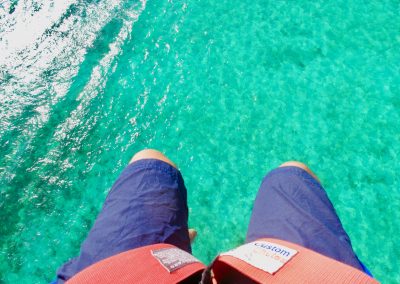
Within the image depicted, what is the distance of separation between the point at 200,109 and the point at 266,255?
6.76 feet

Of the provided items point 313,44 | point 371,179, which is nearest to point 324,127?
point 371,179

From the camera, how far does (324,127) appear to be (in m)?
2.99

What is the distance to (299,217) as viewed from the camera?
1.56m

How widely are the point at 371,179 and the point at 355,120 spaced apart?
1.72 feet

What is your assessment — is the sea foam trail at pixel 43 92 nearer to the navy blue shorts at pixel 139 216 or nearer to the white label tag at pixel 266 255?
the navy blue shorts at pixel 139 216

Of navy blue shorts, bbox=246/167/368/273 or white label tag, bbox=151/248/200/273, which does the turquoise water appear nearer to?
navy blue shorts, bbox=246/167/368/273

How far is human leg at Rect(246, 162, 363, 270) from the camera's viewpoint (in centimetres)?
146

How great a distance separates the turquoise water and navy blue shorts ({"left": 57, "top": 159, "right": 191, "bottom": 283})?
97cm

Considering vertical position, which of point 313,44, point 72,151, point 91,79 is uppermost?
point 313,44

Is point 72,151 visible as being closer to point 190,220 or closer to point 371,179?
point 190,220

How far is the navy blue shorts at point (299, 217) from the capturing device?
145cm

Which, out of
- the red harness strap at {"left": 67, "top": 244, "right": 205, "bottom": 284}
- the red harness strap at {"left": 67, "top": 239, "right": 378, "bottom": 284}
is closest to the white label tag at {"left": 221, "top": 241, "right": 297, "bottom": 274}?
the red harness strap at {"left": 67, "top": 239, "right": 378, "bottom": 284}

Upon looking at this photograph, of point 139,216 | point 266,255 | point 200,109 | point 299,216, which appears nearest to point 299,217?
point 299,216

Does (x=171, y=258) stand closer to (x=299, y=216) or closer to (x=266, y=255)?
(x=266, y=255)
